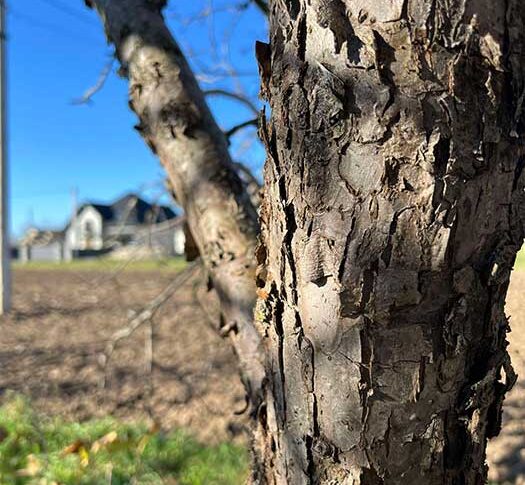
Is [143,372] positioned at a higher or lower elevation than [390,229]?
lower

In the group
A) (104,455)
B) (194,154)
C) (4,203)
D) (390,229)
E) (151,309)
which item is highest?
(4,203)

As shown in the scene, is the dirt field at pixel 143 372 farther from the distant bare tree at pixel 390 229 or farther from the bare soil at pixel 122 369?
the distant bare tree at pixel 390 229

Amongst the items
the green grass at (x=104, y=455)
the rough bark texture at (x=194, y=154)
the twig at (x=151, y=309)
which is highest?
the rough bark texture at (x=194, y=154)

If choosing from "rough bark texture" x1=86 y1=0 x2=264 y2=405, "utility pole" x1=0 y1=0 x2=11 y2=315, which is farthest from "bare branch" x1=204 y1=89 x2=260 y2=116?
"utility pole" x1=0 y1=0 x2=11 y2=315

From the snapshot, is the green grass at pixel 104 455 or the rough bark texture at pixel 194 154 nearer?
the rough bark texture at pixel 194 154

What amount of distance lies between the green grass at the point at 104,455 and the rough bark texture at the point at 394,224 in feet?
7.84

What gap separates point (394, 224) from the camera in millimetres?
759

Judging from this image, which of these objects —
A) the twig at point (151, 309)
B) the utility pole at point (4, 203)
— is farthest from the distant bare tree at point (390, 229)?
the utility pole at point (4, 203)

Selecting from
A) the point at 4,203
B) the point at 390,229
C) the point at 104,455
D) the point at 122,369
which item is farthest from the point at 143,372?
the point at 390,229

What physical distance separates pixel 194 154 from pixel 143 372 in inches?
173

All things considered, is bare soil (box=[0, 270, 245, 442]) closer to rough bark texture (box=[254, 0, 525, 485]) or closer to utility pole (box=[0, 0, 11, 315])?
utility pole (box=[0, 0, 11, 315])

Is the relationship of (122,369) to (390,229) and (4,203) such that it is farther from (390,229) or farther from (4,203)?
(390,229)

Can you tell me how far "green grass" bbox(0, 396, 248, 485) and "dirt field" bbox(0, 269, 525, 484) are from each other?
12.9 inches

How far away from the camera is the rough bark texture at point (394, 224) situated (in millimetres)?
728
